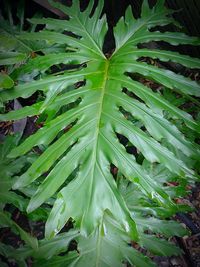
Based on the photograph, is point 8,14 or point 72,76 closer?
point 72,76

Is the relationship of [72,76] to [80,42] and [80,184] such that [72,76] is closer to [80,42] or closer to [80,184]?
[80,42]

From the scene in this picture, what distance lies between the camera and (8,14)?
226cm

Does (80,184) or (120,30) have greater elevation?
(120,30)

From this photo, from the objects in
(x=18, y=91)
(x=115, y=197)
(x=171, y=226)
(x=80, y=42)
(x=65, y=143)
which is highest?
(x=80, y=42)

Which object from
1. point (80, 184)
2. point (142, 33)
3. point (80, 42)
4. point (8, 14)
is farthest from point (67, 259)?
point (8, 14)

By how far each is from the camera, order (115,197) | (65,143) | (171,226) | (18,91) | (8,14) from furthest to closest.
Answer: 1. (8,14)
2. (171,226)
3. (18,91)
4. (65,143)
5. (115,197)

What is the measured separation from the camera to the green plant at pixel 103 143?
104cm

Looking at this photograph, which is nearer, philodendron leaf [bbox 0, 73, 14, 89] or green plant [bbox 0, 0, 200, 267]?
green plant [bbox 0, 0, 200, 267]

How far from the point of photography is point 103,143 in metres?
1.12

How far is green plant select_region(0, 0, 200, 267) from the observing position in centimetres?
104

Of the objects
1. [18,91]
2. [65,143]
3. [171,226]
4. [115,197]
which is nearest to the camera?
[115,197]

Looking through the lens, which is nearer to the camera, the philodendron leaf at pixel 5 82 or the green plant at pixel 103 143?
the green plant at pixel 103 143

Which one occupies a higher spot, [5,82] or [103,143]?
[5,82]

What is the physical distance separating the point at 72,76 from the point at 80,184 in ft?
1.68
